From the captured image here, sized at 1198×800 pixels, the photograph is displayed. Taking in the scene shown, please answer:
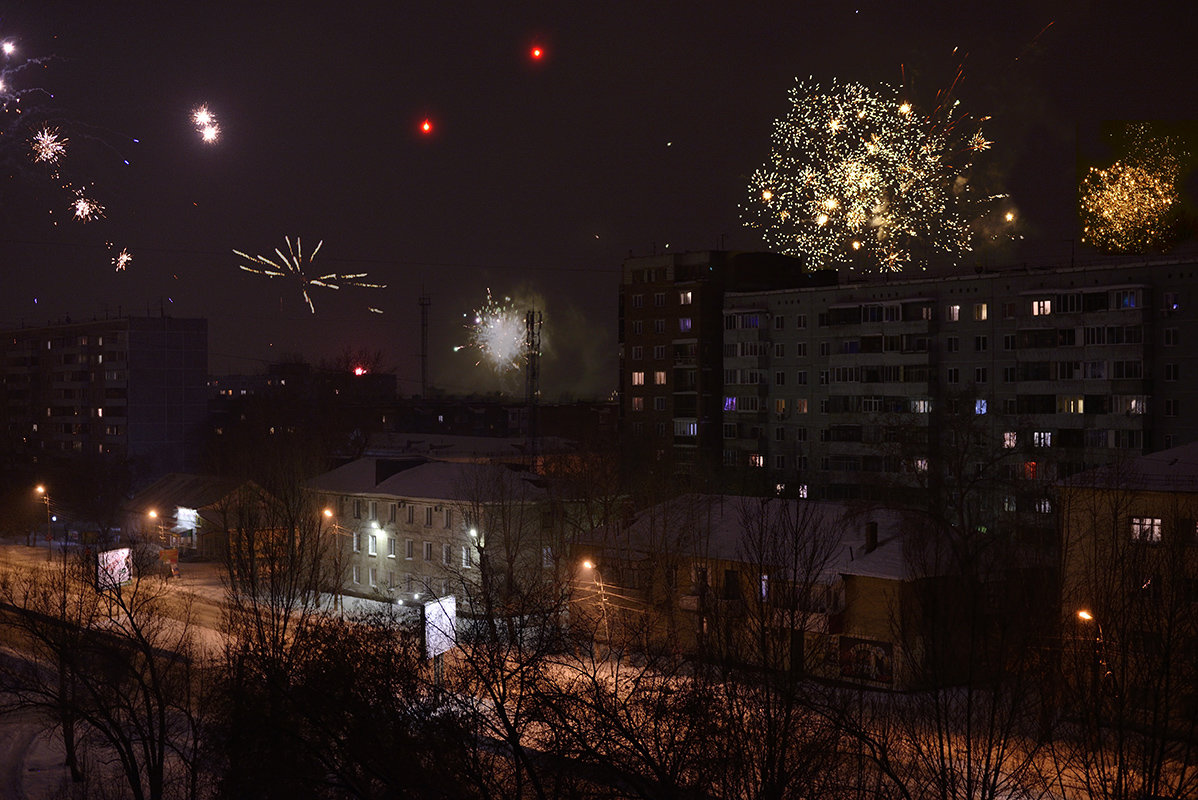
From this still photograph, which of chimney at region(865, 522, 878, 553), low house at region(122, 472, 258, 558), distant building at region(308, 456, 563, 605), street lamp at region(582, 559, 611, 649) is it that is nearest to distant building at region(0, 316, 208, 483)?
low house at region(122, 472, 258, 558)

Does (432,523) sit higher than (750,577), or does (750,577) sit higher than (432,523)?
(432,523)

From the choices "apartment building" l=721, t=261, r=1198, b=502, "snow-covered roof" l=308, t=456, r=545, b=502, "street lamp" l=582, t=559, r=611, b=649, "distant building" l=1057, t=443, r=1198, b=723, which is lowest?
"street lamp" l=582, t=559, r=611, b=649

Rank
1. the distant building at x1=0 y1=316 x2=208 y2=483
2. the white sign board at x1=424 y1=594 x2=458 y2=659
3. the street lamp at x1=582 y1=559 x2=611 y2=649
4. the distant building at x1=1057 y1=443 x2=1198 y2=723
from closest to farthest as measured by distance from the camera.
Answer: the distant building at x1=1057 y1=443 x2=1198 y2=723 < the white sign board at x1=424 y1=594 x2=458 y2=659 < the street lamp at x1=582 y1=559 x2=611 y2=649 < the distant building at x1=0 y1=316 x2=208 y2=483

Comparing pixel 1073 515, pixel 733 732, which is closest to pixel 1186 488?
pixel 1073 515

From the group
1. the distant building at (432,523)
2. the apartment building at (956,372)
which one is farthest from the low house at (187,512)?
the apartment building at (956,372)

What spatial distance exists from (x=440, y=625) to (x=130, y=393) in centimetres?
4377

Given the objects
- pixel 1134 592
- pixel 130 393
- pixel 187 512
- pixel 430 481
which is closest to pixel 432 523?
pixel 430 481

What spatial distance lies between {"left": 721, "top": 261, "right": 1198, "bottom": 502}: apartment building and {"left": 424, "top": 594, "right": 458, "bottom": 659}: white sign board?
12705 mm

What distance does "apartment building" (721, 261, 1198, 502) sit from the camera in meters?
29.8

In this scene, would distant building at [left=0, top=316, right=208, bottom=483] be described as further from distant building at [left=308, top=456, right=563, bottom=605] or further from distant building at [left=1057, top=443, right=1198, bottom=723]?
distant building at [left=1057, top=443, right=1198, bottom=723]

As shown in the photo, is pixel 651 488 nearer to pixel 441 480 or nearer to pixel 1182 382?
pixel 441 480

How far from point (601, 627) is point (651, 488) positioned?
7040mm

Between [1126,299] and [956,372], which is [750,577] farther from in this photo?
[956,372]

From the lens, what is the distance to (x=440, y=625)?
16953 mm
